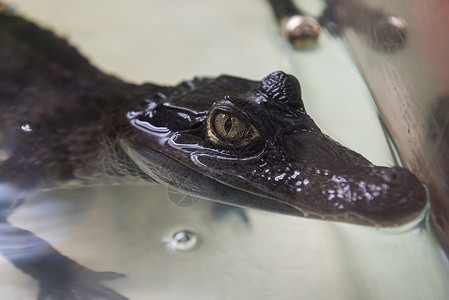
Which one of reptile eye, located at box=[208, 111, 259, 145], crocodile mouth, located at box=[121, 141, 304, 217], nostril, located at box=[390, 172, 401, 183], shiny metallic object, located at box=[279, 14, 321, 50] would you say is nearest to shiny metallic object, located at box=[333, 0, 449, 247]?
shiny metallic object, located at box=[279, 14, 321, 50]

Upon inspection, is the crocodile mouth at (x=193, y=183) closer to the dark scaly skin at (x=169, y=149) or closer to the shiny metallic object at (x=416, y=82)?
the dark scaly skin at (x=169, y=149)

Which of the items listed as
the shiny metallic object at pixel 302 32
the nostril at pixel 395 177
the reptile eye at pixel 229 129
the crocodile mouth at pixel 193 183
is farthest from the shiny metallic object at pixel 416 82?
the reptile eye at pixel 229 129

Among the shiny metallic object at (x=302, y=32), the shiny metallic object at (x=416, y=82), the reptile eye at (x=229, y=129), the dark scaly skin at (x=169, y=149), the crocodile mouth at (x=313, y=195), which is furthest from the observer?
the shiny metallic object at (x=302, y=32)

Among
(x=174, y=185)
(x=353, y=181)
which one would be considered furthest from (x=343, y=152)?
(x=174, y=185)

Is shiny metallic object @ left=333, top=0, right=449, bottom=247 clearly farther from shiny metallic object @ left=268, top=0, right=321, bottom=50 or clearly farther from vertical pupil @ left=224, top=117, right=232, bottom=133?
vertical pupil @ left=224, top=117, right=232, bottom=133

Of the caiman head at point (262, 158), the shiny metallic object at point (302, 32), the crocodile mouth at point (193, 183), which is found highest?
the caiman head at point (262, 158)

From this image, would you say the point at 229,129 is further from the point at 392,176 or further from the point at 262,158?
the point at 392,176

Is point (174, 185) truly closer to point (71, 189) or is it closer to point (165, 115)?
point (165, 115)
